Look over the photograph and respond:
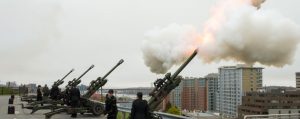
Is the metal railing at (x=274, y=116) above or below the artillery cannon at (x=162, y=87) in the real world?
below

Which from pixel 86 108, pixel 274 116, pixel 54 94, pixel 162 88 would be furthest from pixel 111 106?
pixel 54 94

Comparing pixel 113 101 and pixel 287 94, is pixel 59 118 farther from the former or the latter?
pixel 287 94

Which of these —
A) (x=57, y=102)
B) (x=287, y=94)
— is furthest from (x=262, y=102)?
(x=57, y=102)

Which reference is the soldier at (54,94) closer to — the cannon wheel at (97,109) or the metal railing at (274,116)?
the cannon wheel at (97,109)

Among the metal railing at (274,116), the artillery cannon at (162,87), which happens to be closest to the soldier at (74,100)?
the artillery cannon at (162,87)

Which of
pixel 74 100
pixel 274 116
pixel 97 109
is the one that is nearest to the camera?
pixel 274 116

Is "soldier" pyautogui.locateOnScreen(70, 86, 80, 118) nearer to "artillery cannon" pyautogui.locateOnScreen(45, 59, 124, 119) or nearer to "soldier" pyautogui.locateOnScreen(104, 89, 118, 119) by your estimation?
"artillery cannon" pyautogui.locateOnScreen(45, 59, 124, 119)

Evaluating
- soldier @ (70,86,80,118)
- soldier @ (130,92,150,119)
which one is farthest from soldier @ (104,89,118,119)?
soldier @ (70,86,80,118)

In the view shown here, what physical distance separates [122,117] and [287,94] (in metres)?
124

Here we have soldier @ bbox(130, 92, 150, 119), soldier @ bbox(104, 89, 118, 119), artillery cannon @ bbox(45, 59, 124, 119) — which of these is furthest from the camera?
artillery cannon @ bbox(45, 59, 124, 119)

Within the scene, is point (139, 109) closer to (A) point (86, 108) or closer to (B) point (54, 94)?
(A) point (86, 108)

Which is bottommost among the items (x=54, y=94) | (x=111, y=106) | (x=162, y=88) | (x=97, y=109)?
Result: (x=97, y=109)

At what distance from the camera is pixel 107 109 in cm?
1967

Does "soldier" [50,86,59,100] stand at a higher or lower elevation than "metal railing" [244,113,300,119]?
higher
